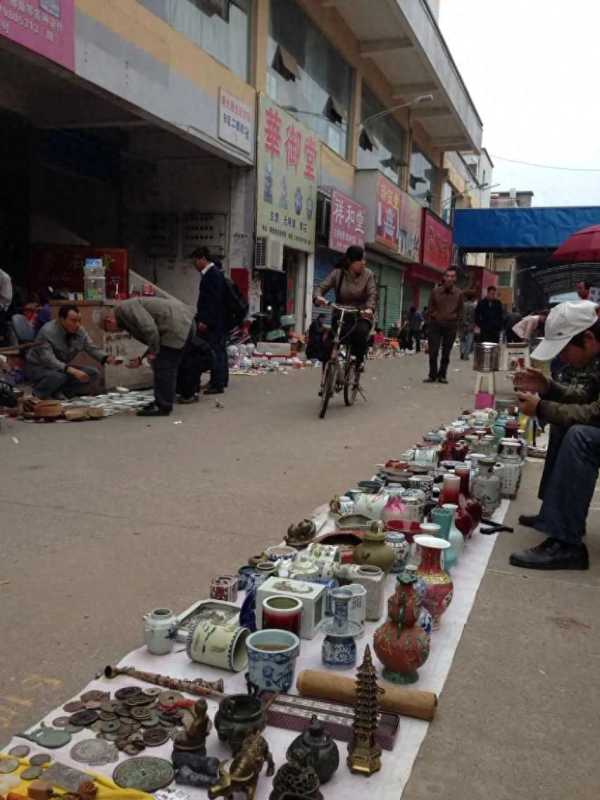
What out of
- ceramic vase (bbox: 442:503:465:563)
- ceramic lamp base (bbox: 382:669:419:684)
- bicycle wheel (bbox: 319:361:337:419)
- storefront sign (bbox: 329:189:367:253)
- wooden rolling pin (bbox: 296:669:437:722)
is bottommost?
ceramic lamp base (bbox: 382:669:419:684)

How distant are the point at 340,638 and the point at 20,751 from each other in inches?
38.0

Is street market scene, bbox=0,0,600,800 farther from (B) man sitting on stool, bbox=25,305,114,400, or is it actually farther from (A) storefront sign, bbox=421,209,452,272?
(A) storefront sign, bbox=421,209,452,272

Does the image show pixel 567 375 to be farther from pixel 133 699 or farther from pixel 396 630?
pixel 133 699

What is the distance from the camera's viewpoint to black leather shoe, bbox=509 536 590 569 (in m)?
3.15

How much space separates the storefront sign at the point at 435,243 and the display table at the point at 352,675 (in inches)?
897

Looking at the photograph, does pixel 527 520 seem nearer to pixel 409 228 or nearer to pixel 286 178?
pixel 286 178

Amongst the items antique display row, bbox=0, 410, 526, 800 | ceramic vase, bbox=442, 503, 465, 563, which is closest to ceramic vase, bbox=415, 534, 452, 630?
antique display row, bbox=0, 410, 526, 800

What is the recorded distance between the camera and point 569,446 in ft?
10.1

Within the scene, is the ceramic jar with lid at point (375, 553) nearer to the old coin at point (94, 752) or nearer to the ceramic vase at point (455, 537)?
the ceramic vase at point (455, 537)

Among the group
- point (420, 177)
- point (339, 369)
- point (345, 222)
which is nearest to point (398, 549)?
point (339, 369)

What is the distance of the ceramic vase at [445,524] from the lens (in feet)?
10.2

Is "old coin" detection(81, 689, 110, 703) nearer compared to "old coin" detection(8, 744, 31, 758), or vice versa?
"old coin" detection(8, 744, 31, 758)

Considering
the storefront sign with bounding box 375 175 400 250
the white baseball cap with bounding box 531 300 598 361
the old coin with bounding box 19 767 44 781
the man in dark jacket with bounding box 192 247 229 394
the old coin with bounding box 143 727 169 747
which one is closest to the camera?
the old coin with bounding box 19 767 44 781

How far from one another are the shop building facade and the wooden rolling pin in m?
7.45
